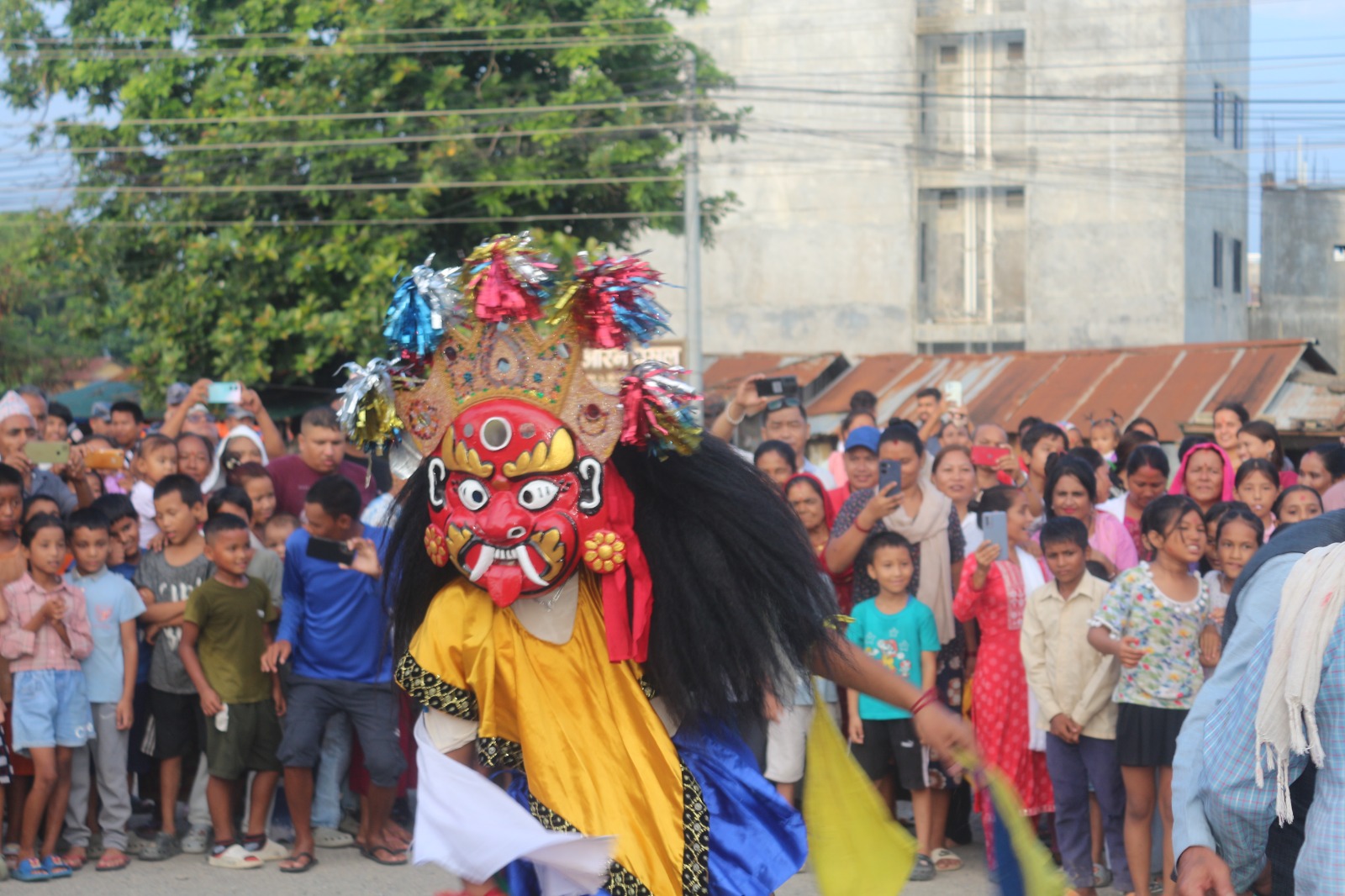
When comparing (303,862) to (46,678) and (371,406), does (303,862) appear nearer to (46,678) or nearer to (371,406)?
(46,678)

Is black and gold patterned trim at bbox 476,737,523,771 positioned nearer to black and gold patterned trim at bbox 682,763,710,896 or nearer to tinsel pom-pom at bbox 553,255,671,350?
black and gold patterned trim at bbox 682,763,710,896

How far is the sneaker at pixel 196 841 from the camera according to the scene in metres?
6.75

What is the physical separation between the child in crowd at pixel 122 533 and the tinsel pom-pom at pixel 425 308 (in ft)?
13.3

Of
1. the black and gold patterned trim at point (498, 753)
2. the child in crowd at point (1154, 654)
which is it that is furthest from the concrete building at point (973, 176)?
the black and gold patterned trim at point (498, 753)

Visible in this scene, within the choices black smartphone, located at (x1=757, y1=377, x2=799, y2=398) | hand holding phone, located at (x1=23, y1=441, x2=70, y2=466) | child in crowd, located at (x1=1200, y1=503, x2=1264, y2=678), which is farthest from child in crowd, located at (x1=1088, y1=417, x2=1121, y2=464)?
hand holding phone, located at (x1=23, y1=441, x2=70, y2=466)

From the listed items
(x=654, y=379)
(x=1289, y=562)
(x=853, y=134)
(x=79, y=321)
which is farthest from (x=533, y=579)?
(x=853, y=134)

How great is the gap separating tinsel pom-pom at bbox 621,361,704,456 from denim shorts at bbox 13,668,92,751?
13.1 ft

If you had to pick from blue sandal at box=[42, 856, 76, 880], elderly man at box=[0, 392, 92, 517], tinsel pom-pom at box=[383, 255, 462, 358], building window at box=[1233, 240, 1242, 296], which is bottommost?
blue sandal at box=[42, 856, 76, 880]

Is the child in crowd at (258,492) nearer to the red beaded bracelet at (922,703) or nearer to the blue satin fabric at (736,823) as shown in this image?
the blue satin fabric at (736,823)

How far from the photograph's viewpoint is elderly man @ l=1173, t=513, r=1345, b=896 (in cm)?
276

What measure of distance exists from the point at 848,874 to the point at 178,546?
4386 mm

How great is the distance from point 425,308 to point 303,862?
385 cm

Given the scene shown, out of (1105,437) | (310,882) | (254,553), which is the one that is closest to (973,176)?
(1105,437)

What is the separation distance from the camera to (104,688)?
21.7 feet
